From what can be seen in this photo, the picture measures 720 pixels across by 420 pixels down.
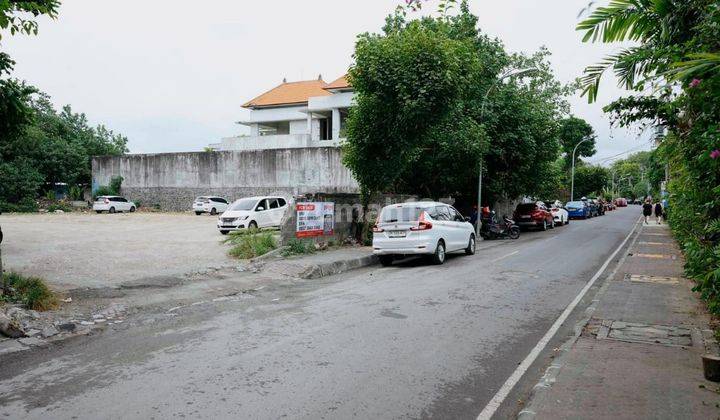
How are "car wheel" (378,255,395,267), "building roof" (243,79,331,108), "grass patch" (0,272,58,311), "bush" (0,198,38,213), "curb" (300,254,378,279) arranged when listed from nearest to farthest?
"grass patch" (0,272,58,311)
"curb" (300,254,378,279)
"car wheel" (378,255,395,267)
"bush" (0,198,38,213)
"building roof" (243,79,331,108)

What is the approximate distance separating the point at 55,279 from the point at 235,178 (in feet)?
88.9

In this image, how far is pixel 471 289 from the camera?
10.0 m

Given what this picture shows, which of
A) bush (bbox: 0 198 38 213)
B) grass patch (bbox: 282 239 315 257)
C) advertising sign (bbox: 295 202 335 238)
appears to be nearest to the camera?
grass patch (bbox: 282 239 315 257)

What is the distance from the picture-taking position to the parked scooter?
23.4 meters

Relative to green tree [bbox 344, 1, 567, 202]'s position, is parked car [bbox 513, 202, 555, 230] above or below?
below

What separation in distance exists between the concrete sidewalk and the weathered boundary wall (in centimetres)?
2304

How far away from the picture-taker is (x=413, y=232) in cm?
1366

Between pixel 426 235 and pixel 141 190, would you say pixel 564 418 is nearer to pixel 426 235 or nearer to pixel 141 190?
pixel 426 235

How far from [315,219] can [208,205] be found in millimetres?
20619

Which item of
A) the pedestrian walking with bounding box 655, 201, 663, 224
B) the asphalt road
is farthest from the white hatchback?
the pedestrian walking with bounding box 655, 201, 663, 224

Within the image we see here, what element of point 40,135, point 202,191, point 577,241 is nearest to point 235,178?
point 202,191

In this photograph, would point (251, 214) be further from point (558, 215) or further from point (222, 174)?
point (558, 215)

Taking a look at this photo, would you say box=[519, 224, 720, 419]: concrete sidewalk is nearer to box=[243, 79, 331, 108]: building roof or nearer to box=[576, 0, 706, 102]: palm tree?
box=[576, 0, 706, 102]: palm tree

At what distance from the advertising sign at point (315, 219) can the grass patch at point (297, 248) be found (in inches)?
17.4
